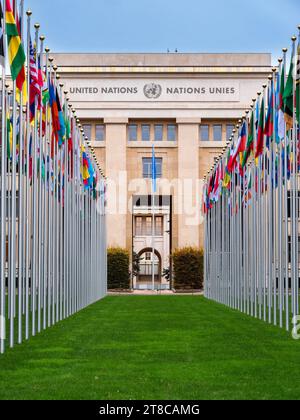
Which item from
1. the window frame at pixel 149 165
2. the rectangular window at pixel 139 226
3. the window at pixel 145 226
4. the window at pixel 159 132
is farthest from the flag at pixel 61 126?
the rectangular window at pixel 139 226

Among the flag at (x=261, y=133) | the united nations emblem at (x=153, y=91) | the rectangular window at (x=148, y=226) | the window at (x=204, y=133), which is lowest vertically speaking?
the rectangular window at (x=148, y=226)

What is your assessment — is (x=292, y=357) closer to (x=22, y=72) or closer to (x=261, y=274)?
(x=22, y=72)

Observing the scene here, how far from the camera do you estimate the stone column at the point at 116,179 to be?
3086 inches

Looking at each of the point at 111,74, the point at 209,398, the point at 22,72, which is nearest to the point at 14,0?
the point at 22,72

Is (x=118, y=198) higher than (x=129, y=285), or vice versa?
(x=118, y=198)

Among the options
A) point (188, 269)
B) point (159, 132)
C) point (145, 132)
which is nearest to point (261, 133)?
point (188, 269)

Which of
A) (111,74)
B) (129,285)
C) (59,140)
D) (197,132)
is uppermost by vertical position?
(111,74)

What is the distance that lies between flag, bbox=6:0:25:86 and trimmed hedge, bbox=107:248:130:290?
5446 centimetres

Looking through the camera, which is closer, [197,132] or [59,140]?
[59,140]

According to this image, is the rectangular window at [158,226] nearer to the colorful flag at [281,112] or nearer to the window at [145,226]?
the window at [145,226]

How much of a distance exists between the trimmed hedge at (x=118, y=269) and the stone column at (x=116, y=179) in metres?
4.34

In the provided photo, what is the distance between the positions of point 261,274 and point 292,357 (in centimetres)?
1536

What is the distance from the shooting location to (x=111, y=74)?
80000 millimetres

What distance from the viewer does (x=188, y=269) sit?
73438 mm
